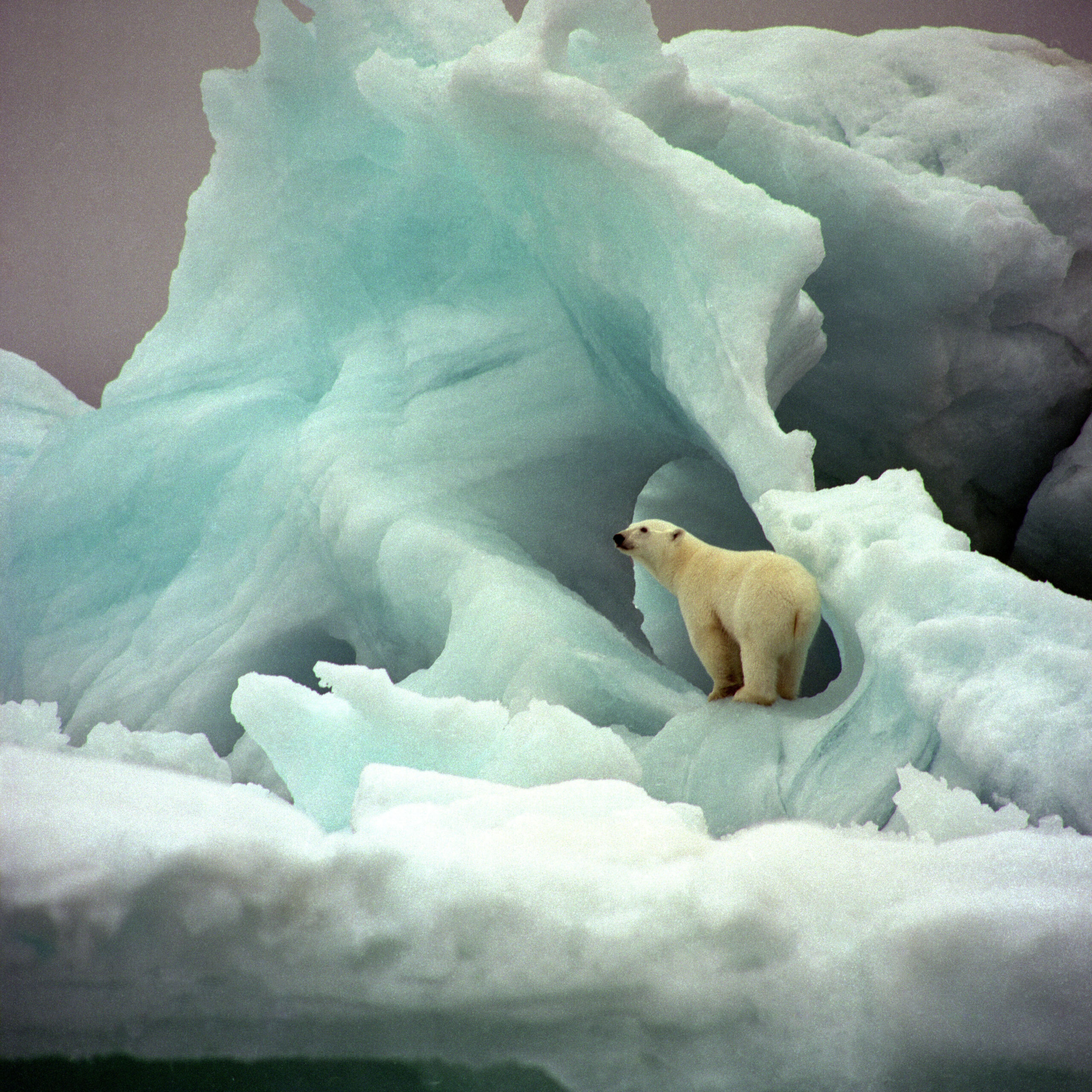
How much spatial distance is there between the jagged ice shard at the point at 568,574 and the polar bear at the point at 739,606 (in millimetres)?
56

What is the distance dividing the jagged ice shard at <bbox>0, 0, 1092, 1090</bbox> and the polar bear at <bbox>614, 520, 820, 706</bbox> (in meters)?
0.06

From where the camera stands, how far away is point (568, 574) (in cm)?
215

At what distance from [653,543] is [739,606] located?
0.81 feet

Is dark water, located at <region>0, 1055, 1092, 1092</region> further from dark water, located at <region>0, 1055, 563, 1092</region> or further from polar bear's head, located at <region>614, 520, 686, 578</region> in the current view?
polar bear's head, located at <region>614, 520, 686, 578</region>

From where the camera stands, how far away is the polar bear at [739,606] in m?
1.35

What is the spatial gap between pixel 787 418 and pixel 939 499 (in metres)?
0.39

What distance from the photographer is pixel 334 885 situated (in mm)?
584

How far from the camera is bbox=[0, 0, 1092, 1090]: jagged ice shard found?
58 cm

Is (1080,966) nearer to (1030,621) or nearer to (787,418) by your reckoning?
(1030,621)

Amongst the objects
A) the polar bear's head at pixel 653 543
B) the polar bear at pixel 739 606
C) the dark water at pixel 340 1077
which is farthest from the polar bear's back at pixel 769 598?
the dark water at pixel 340 1077

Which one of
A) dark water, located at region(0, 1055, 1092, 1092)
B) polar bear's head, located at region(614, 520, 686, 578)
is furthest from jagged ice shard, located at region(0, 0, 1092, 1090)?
polar bear's head, located at region(614, 520, 686, 578)

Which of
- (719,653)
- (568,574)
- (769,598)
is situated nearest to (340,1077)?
(769,598)

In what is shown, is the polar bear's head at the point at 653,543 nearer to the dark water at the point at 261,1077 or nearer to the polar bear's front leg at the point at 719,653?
the polar bear's front leg at the point at 719,653

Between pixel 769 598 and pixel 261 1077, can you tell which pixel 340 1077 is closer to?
pixel 261 1077
